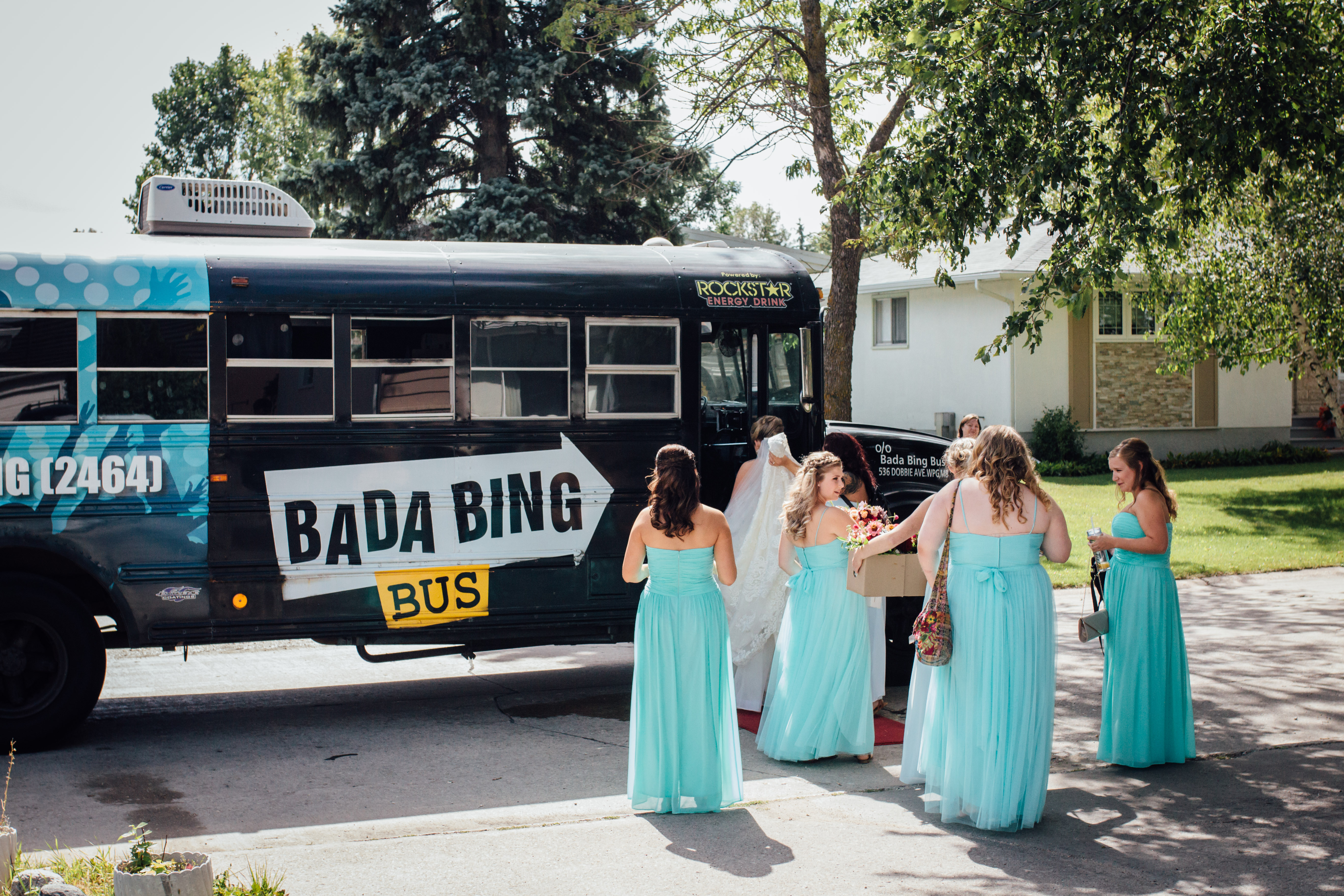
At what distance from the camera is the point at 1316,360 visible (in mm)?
18516

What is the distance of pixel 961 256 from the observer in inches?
323

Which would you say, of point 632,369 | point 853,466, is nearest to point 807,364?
point 853,466

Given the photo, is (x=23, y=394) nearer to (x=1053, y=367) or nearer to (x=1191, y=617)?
(x=1191, y=617)

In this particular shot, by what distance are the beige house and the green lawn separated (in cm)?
174

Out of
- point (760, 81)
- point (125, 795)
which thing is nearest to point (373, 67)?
point (760, 81)

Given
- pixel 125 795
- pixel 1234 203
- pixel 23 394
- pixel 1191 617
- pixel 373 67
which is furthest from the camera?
pixel 373 67

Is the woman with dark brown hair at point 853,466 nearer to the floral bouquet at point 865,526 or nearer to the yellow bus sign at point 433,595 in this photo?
the floral bouquet at point 865,526

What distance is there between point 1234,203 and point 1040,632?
14.3 m

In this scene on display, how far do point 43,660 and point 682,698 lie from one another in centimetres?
391

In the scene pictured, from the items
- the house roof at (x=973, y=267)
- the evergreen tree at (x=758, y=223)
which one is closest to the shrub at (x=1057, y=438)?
the house roof at (x=973, y=267)

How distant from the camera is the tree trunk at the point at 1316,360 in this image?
1814 centimetres

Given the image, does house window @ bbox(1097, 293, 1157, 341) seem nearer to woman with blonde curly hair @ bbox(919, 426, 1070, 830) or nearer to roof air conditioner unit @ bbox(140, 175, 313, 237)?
roof air conditioner unit @ bbox(140, 175, 313, 237)

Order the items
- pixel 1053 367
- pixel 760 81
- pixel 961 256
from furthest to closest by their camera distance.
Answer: pixel 1053 367, pixel 760 81, pixel 961 256

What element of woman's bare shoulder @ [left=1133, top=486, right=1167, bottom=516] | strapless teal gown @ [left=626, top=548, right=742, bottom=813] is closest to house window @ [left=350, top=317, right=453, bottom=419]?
strapless teal gown @ [left=626, top=548, right=742, bottom=813]
